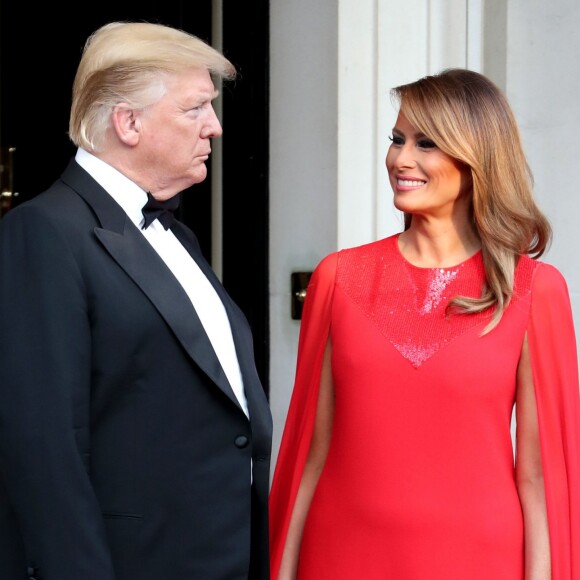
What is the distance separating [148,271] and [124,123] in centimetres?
26

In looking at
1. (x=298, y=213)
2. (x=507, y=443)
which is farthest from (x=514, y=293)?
(x=298, y=213)

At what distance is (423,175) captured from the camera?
230 cm

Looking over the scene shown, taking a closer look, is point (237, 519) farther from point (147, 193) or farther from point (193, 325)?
point (147, 193)

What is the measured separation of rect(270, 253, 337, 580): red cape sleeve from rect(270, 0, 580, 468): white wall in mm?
1064

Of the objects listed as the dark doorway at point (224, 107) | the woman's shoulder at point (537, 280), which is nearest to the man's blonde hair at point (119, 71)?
the woman's shoulder at point (537, 280)

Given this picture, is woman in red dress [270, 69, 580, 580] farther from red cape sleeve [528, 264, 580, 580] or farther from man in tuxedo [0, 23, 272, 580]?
man in tuxedo [0, 23, 272, 580]

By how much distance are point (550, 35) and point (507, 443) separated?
173 centimetres

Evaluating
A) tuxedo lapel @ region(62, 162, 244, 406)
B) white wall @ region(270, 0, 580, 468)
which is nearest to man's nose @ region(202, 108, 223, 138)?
tuxedo lapel @ region(62, 162, 244, 406)

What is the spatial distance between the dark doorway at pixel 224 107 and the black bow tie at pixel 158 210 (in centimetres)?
152

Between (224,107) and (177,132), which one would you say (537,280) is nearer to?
(177,132)

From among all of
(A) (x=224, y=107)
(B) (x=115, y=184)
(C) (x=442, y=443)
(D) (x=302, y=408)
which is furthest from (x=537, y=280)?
(A) (x=224, y=107)

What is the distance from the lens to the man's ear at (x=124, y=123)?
79.4 inches

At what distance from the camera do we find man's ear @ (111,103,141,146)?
202 centimetres

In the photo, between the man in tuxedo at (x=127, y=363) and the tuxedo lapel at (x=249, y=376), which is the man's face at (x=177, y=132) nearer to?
the man in tuxedo at (x=127, y=363)
